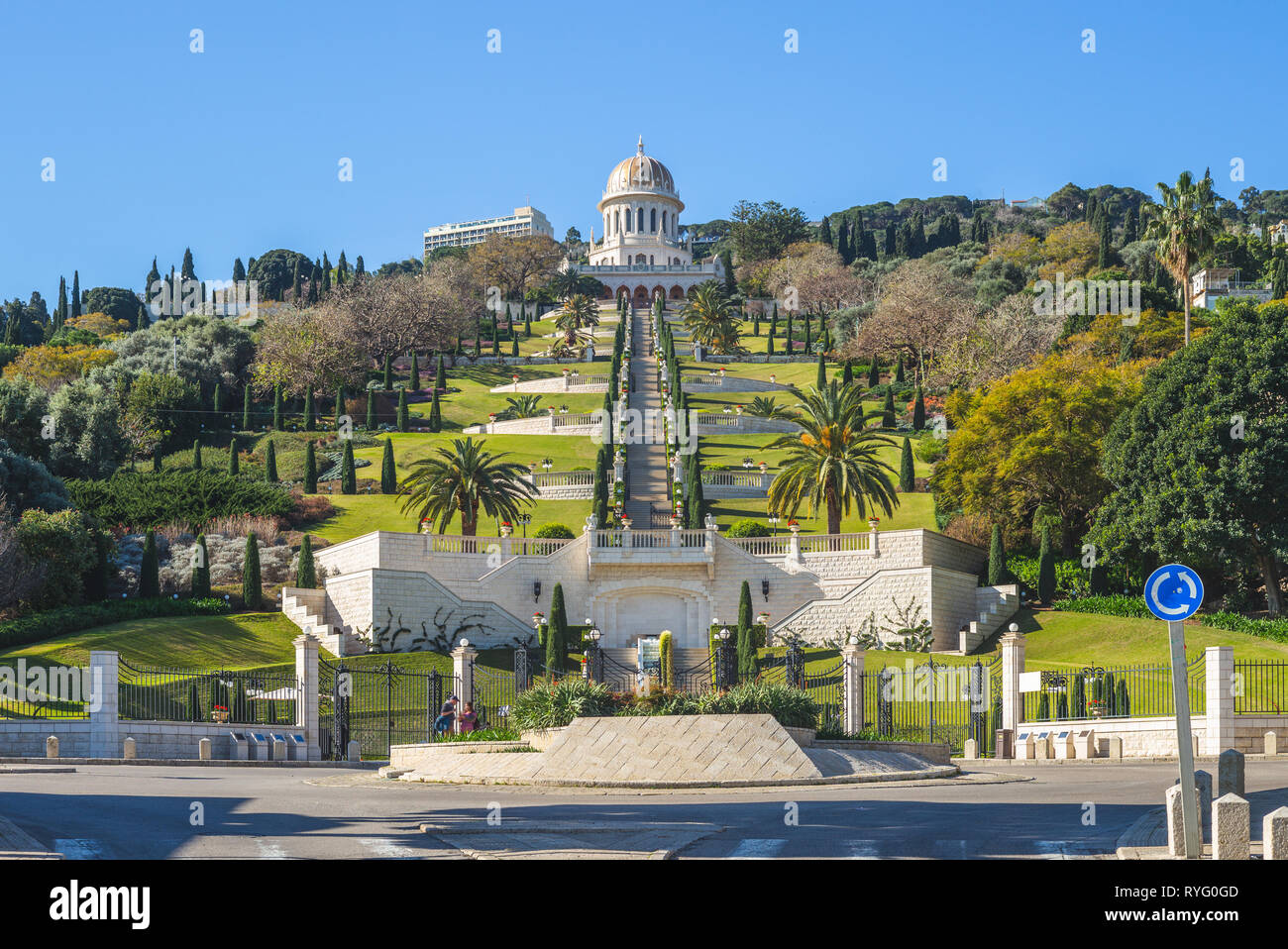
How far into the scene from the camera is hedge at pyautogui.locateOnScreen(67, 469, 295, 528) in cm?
5409

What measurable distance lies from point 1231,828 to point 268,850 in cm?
790

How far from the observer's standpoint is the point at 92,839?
1330 cm

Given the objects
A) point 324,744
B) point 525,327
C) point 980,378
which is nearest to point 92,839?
point 324,744

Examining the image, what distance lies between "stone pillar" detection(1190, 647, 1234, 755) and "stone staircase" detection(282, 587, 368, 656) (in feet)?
84.1

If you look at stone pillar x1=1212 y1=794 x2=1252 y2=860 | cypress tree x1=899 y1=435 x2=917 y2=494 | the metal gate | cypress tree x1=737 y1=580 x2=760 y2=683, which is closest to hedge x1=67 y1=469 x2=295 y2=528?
the metal gate

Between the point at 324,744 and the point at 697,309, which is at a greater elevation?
the point at 697,309

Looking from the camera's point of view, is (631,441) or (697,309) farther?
(697,309)

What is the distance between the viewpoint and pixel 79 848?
1260cm

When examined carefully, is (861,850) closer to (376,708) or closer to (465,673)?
(465,673)

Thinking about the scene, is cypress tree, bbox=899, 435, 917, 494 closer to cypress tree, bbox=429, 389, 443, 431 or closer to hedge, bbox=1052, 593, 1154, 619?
hedge, bbox=1052, 593, 1154, 619

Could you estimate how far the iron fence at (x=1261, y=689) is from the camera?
32.3m
